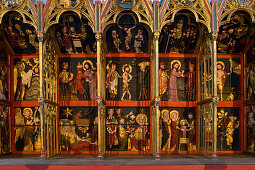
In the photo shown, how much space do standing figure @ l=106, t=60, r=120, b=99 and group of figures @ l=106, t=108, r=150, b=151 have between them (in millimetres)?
676

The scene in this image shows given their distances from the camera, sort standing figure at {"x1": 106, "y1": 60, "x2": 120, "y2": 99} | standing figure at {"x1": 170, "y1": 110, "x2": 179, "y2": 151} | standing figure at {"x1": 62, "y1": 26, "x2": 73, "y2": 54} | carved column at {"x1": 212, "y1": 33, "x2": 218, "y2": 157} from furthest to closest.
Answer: standing figure at {"x1": 106, "y1": 60, "x2": 120, "y2": 99}
standing figure at {"x1": 170, "y1": 110, "x2": 179, "y2": 151}
standing figure at {"x1": 62, "y1": 26, "x2": 73, "y2": 54}
carved column at {"x1": 212, "y1": 33, "x2": 218, "y2": 157}

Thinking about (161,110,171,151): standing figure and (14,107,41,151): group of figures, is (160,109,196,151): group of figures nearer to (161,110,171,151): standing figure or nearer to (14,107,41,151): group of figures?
(161,110,171,151): standing figure

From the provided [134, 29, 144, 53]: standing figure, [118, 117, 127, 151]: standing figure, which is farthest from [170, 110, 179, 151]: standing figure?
[134, 29, 144, 53]: standing figure

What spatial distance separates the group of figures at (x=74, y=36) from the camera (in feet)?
28.5

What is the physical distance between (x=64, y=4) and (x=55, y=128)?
180 inches

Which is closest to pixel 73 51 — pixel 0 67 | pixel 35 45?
pixel 35 45

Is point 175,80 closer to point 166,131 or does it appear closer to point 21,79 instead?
point 166,131

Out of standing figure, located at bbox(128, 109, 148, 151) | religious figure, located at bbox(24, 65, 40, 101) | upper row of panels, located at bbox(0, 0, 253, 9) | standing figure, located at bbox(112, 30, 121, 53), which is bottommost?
standing figure, located at bbox(128, 109, 148, 151)

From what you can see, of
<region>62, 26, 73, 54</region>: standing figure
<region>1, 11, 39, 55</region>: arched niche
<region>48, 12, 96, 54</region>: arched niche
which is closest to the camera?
<region>1, 11, 39, 55</region>: arched niche

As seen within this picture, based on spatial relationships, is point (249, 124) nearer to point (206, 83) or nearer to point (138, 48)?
point (206, 83)

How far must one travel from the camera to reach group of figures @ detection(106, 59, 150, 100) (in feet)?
31.8

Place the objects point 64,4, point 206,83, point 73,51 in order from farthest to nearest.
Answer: point 73,51 < point 206,83 < point 64,4

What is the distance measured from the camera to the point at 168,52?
977 cm

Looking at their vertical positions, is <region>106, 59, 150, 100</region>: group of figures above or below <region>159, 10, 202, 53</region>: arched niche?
below
